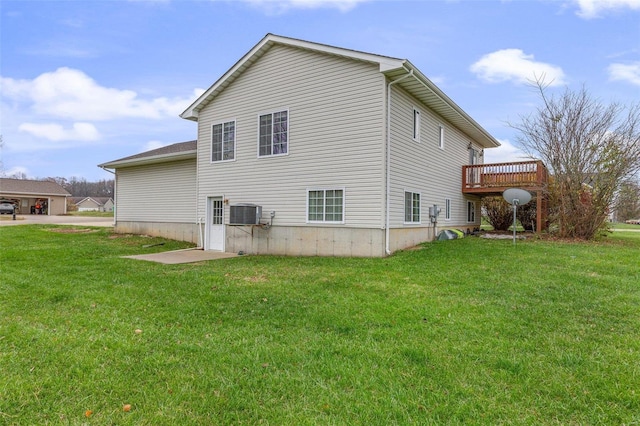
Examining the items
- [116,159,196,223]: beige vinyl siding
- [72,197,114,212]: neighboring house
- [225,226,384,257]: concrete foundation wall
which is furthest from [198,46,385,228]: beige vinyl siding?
[72,197,114,212]: neighboring house

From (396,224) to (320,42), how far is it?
5.59 m

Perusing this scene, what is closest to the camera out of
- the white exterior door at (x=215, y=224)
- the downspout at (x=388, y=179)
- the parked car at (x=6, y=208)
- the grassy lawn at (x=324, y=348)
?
the grassy lawn at (x=324, y=348)

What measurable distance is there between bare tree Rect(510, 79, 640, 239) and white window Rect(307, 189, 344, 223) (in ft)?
27.6

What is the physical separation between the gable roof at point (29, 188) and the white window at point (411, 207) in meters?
44.1

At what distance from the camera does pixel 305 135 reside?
1059 cm

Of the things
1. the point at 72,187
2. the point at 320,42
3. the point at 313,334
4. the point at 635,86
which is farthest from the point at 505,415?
the point at 72,187

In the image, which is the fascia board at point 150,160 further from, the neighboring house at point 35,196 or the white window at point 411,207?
the neighboring house at point 35,196

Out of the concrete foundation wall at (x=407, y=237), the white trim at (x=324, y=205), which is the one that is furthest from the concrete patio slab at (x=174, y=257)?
the concrete foundation wall at (x=407, y=237)

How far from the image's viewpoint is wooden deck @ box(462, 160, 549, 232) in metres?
13.2

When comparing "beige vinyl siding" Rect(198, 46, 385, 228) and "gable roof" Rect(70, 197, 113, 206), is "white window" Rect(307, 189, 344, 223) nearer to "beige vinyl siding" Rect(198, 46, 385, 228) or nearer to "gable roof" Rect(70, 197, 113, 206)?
"beige vinyl siding" Rect(198, 46, 385, 228)

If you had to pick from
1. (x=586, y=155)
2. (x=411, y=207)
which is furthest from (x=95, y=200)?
(x=586, y=155)

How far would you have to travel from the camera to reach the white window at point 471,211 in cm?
1617

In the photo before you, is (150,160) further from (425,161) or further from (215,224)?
(425,161)

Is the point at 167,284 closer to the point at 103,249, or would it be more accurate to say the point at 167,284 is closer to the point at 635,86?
the point at 103,249
